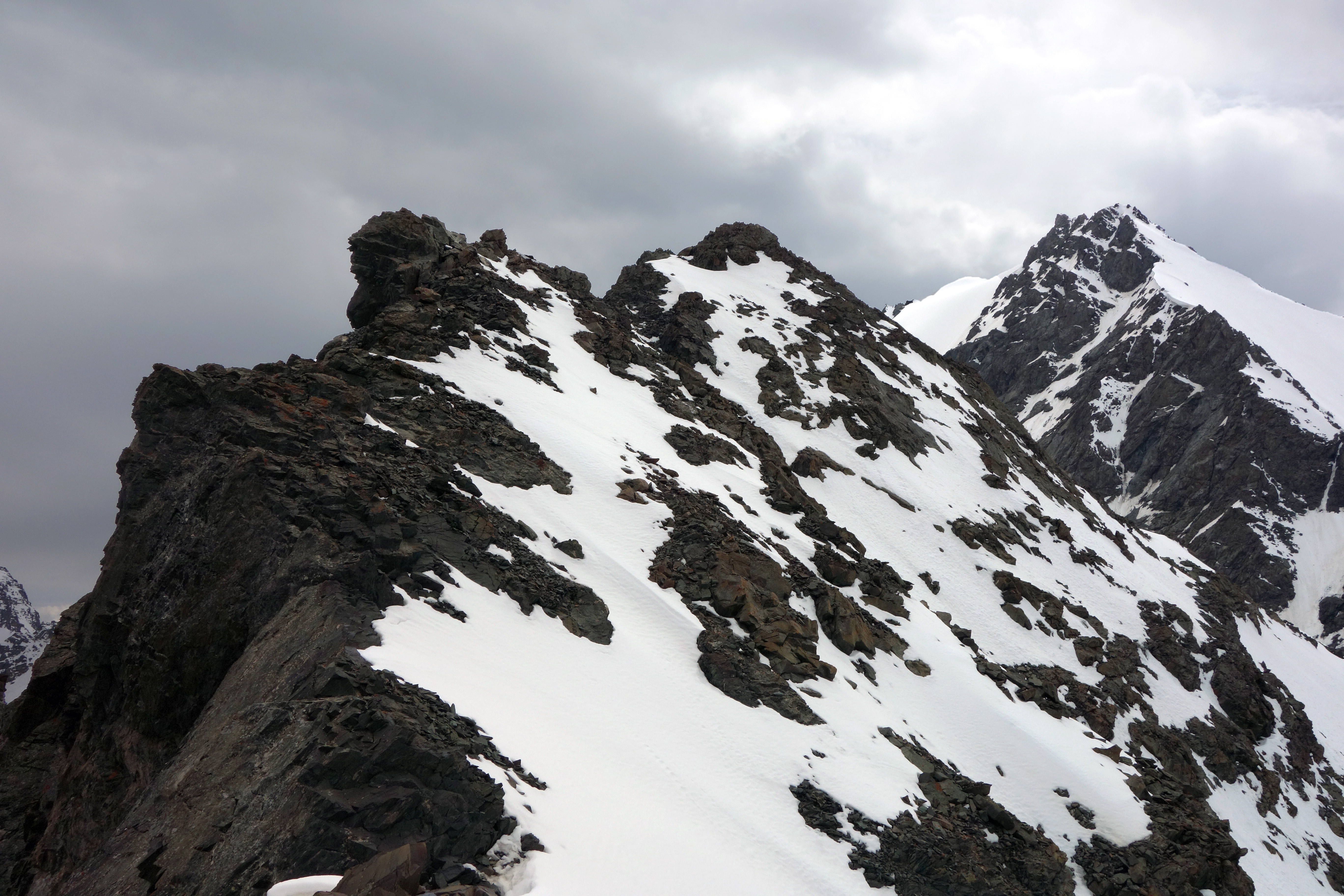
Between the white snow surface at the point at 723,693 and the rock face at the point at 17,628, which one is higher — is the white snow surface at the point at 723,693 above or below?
above

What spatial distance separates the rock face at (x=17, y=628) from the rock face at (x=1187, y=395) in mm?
148582

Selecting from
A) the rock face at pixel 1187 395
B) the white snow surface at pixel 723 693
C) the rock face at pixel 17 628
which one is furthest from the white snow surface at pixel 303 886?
the rock face at pixel 17 628

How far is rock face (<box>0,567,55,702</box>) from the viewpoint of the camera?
10644 centimetres

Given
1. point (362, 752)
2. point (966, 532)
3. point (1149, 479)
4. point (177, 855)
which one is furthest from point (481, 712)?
point (1149, 479)

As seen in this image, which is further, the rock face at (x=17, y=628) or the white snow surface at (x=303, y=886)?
the rock face at (x=17, y=628)

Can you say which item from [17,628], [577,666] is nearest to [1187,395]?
[577,666]

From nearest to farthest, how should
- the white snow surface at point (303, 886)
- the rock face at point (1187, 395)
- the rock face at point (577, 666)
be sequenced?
1. the white snow surface at point (303, 886)
2. the rock face at point (577, 666)
3. the rock face at point (1187, 395)

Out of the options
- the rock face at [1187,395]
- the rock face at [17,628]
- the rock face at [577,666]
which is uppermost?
the rock face at [1187,395]

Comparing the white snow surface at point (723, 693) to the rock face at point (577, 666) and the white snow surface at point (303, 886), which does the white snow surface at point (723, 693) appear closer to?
the rock face at point (577, 666)

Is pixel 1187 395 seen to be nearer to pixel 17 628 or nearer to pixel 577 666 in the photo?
pixel 577 666

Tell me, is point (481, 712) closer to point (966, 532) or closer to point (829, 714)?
point (829, 714)

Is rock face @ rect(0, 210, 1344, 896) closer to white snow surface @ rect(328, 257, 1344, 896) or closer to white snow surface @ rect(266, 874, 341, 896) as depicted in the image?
white snow surface @ rect(328, 257, 1344, 896)

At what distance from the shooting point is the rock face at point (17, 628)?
106438 millimetres

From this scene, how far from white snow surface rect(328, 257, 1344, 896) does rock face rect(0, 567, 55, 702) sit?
107509 millimetres
